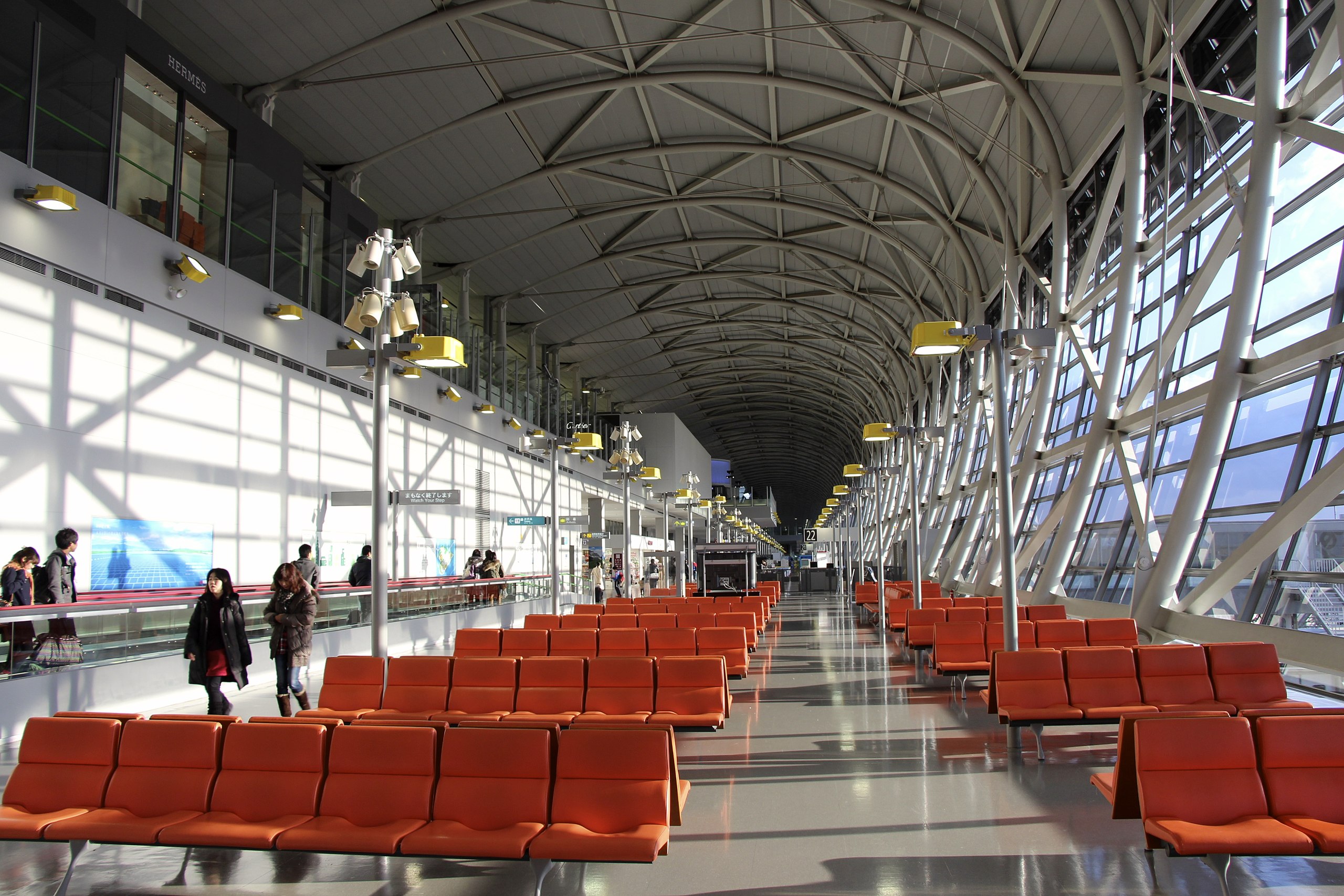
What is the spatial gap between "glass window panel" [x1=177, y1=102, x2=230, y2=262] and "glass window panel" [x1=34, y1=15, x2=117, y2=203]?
1.92 m

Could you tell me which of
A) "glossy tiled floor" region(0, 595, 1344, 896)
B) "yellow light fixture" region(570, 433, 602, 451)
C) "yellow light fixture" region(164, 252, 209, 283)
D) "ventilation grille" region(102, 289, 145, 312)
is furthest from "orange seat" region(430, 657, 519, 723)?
"yellow light fixture" region(570, 433, 602, 451)

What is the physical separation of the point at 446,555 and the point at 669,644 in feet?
53.9

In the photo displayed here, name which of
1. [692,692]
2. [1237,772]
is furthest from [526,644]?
[1237,772]

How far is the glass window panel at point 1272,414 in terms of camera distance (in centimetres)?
1061

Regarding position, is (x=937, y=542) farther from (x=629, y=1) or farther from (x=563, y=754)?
(x=563, y=754)

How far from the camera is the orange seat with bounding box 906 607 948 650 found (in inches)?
554

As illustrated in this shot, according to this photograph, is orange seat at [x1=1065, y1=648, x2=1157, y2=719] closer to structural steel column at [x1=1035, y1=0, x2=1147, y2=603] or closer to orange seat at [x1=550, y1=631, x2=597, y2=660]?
orange seat at [x1=550, y1=631, x2=597, y2=660]

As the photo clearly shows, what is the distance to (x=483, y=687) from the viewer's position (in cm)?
837

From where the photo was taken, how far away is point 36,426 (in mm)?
11938

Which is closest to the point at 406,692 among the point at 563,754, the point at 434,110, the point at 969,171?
the point at 563,754

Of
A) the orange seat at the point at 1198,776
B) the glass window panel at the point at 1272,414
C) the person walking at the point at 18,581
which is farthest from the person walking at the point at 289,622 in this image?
the glass window panel at the point at 1272,414

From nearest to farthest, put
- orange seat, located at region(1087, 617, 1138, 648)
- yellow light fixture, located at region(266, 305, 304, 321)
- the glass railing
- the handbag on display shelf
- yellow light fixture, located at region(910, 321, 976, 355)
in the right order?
the glass railing < the handbag on display shelf < orange seat, located at region(1087, 617, 1138, 648) < yellow light fixture, located at region(910, 321, 976, 355) < yellow light fixture, located at region(266, 305, 304, 321)

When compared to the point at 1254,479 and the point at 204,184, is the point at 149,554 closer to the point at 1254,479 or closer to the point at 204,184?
the point at 204,184

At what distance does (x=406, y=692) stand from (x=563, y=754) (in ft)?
12.7
